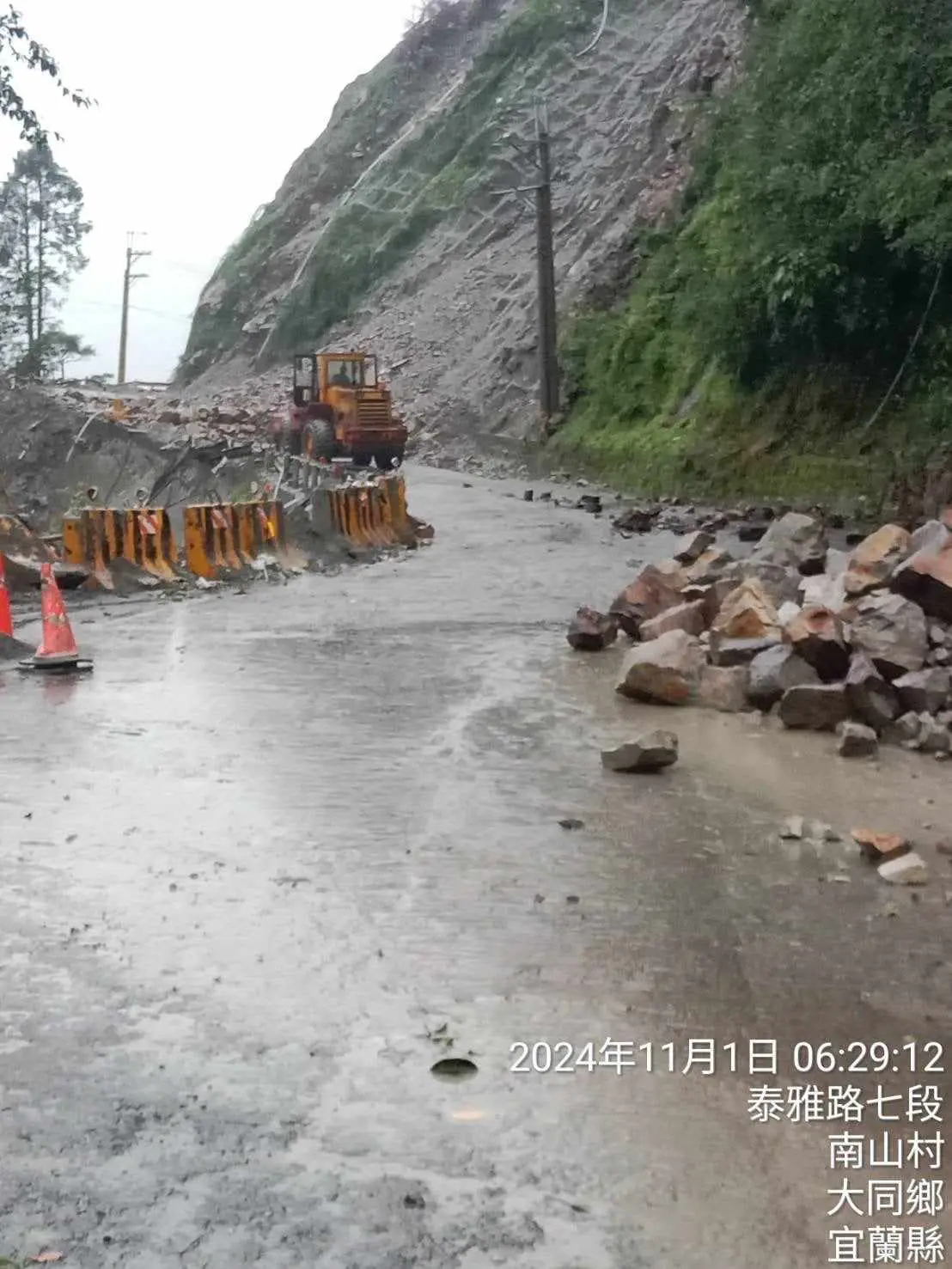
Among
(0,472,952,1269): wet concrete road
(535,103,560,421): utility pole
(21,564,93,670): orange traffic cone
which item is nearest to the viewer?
(0,472,952,1269): wet concrete road

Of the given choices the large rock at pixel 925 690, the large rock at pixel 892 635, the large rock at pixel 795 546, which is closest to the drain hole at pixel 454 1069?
the large rock at pixel 925 690

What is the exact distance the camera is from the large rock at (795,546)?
38.1ft

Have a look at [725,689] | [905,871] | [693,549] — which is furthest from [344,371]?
[905,871]

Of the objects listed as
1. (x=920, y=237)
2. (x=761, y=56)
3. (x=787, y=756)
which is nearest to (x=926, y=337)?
(x=920, y=237)

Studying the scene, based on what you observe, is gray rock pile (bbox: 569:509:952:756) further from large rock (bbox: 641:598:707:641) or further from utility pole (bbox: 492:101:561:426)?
utility pole (bbox: 492:101:561:426)

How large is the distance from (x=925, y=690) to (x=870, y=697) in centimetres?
29

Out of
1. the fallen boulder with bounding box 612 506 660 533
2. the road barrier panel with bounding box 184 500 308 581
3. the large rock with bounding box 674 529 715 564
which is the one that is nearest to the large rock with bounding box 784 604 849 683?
the large rock with bounding box 674 529 715 564

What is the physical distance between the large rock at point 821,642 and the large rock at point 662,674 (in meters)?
0.68

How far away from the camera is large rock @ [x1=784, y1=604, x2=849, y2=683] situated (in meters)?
8.22

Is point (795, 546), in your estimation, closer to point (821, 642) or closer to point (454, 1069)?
point (821, 642)

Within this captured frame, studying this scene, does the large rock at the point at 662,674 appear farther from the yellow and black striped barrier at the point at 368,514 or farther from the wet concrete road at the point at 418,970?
the yellow and black striped barrier at the point at 368,514

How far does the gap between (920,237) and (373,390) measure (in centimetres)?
1822

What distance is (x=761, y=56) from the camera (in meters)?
23.1

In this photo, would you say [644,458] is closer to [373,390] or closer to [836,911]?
[373,390]
